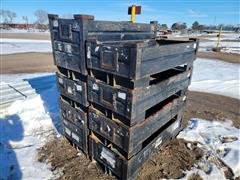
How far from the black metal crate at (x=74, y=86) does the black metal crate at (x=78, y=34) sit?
17 centimetres

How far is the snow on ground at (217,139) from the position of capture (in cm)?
266

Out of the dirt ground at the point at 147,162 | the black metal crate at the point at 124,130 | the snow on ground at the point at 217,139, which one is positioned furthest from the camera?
the snow on ground at the point at 217,139

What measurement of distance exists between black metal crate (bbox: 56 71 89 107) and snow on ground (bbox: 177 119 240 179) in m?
1.91

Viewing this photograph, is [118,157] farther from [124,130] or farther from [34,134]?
[34,134]

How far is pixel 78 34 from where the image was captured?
2.13m

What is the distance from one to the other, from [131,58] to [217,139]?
2.63 metres

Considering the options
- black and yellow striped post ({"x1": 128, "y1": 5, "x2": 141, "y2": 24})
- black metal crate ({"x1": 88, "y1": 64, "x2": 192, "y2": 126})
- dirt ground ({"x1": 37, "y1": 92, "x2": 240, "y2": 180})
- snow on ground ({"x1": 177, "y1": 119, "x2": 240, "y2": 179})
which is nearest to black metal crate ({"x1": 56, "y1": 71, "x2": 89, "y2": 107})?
black metal crate ({"x1": 88, "y1": 64, "x2": 192, "y2": 126})

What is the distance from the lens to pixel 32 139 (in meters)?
3.26

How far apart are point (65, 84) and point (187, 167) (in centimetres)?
223

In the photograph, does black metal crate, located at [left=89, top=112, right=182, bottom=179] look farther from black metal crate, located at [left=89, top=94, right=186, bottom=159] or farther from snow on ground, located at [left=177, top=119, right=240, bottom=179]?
snow on ground, located at [left=177, top=119, right=240, bottom=179]

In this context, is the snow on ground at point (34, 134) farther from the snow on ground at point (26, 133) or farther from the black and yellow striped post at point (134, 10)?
the black and yellow striped post at point (134, 10)

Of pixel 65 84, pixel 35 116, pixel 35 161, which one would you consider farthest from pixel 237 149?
pixel 35 116

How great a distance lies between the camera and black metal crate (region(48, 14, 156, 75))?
2.10m

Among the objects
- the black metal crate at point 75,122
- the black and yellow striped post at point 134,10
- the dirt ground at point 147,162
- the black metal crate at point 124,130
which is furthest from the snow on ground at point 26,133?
the black and yellow striped post at point 134,10
